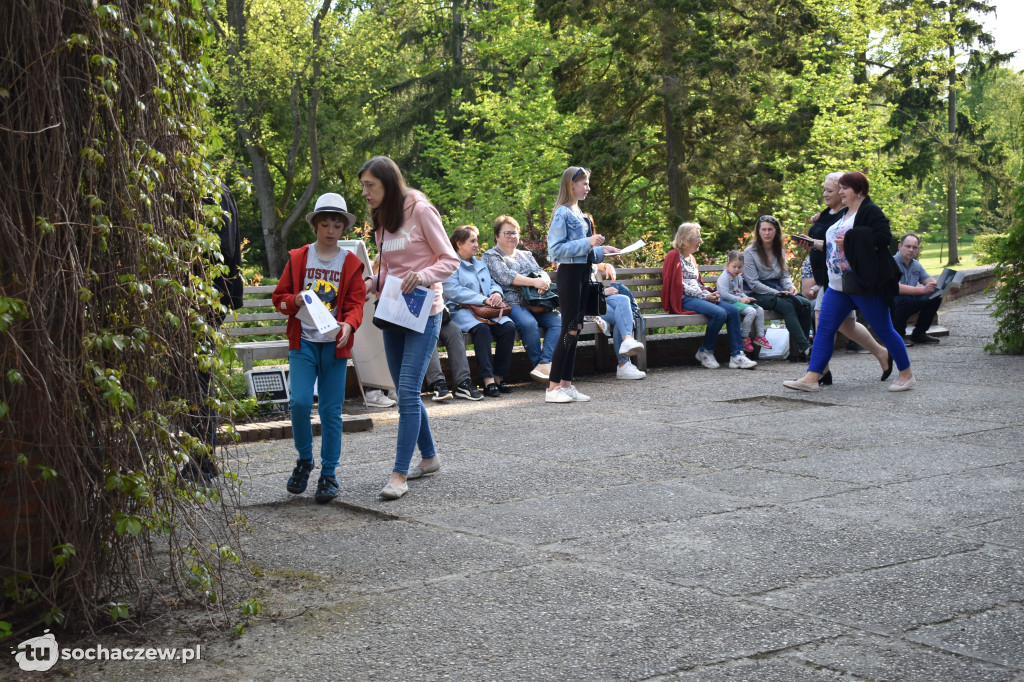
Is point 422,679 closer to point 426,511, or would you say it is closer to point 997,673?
point 997,673

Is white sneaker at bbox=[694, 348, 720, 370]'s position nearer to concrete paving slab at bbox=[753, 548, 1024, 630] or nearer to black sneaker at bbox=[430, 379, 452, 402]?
black sneaker at bbox=[430, 379, 452, 402]

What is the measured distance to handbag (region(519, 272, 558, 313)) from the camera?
11.9 metres

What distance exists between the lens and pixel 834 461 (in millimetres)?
6996

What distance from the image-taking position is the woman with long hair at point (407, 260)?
251 inches

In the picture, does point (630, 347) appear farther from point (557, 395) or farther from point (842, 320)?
point (842, 320)

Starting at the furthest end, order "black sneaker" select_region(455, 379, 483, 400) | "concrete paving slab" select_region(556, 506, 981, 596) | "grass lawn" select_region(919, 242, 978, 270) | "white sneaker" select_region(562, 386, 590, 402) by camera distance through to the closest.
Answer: "grass lawn" select_region(919, 242, 978, 270) < "black sneaker" select_region(455, 379, 483, 400) < "white sneaker" select_region(562, 386, 590, 402) < "concrete paving slab" select_region(556, 506, 981, 596)

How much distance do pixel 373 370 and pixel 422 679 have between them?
693cm

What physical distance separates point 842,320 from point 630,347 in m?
2.38

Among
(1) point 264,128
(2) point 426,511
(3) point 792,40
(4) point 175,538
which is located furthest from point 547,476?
(1) point 264,128

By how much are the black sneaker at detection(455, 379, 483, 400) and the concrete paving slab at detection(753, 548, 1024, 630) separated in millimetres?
6530

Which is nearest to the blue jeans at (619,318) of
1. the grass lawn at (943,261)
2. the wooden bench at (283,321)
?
the wooden bench at (283,321)

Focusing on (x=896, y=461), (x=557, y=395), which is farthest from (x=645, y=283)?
(x=896, y=461)

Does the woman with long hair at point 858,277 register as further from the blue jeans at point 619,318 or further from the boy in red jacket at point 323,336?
the boy in red jacket at point 323,336

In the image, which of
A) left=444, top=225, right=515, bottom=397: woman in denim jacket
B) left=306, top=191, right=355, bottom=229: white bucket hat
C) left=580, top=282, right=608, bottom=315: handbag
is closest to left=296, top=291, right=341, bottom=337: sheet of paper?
left=306, top=191, right=355, bottom=229: white bucket hat
